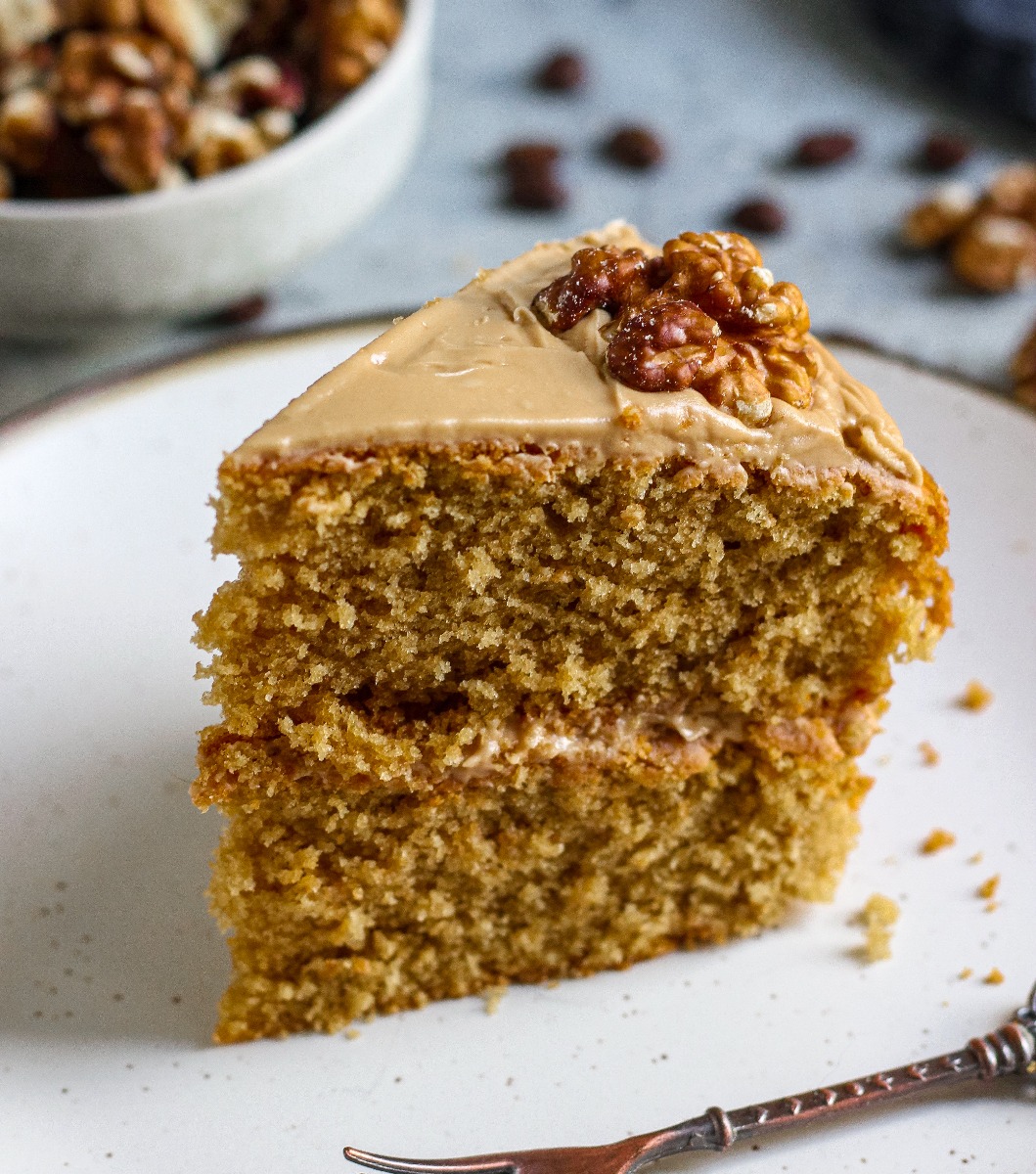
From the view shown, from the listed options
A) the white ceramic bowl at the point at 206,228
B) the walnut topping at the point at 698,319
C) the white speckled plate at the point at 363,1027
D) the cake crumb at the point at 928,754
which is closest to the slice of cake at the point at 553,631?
the walnut topping at the point at 698,319

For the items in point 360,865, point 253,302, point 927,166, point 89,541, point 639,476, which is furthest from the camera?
point 927,166

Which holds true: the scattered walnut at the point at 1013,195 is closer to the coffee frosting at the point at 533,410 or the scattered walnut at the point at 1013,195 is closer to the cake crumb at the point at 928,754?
the cake crumb at the point at 928,754

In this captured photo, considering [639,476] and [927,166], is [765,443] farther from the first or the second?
[927,166]

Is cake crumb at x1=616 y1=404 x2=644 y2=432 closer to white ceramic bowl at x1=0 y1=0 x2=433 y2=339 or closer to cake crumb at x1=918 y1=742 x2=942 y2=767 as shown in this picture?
cake crumb at x1=918 y1=742 x2=942 y2=767

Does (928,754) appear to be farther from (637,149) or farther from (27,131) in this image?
(27,131)

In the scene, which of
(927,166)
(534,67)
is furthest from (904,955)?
(534,67)
